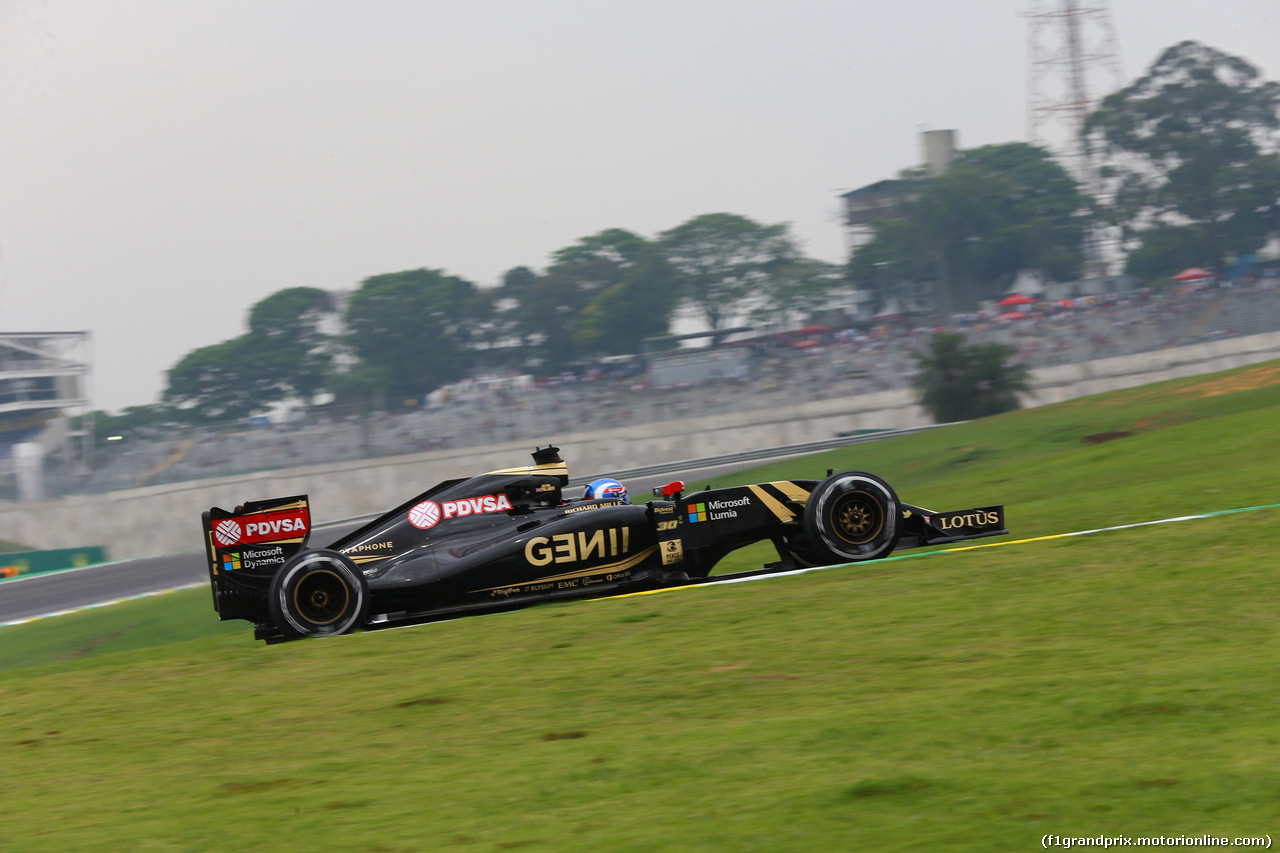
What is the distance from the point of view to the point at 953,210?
88812 mm

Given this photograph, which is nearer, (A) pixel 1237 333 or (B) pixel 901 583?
(B) pixel 901 583

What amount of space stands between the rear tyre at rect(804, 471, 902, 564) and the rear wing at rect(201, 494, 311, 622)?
486 cm

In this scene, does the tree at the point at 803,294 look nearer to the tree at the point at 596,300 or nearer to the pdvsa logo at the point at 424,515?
the tree at the point at 596,300

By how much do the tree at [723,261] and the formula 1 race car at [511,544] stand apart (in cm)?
7790

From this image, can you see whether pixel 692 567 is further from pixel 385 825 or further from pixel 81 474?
pixel 81 474

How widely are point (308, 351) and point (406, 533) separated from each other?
271 ft

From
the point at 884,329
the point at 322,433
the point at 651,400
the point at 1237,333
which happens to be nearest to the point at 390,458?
the point at 322,433

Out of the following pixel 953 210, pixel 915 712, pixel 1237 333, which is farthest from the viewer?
pixel 953 210

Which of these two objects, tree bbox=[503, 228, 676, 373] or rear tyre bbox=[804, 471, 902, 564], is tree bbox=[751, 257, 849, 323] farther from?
rear tyre bbox=[804, 471, 902, 564]

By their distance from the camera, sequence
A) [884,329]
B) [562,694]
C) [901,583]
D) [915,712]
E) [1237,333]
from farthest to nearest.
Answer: [884,329] → [1237,333] → [901,583] → [562,694] → [915,712]

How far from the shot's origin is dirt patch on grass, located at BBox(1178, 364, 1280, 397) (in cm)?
2936

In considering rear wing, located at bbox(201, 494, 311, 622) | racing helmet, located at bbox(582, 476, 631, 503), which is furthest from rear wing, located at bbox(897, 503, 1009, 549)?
rear wing, located at bbox(201, 494, 311, 622)

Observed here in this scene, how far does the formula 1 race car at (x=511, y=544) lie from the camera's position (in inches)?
431

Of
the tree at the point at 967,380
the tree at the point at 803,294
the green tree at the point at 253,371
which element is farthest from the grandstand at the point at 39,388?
the tree at the point at 967,380
